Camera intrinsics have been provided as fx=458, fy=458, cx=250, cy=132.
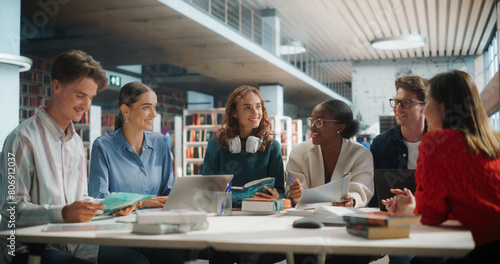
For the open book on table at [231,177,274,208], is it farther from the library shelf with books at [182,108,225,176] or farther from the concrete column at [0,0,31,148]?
the library shelf with books at [182,108,225,176]

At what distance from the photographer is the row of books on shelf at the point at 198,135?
9.03 meters

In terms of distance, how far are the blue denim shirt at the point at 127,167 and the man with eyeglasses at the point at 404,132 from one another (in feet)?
4.31

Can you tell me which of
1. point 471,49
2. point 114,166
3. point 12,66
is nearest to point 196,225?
point 114,166

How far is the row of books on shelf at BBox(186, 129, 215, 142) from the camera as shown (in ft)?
29.6

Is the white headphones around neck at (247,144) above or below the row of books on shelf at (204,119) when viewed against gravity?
below

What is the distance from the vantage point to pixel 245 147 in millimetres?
2986

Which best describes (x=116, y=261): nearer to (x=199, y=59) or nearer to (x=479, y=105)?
(x=479, y=105)

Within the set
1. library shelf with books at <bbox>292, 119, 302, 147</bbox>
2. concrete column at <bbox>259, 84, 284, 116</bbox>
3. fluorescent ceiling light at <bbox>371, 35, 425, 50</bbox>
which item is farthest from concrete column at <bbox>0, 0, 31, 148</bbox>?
concrete column at <bbox>259, 84, 284, 116</bbox>

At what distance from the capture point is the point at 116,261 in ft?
6.50

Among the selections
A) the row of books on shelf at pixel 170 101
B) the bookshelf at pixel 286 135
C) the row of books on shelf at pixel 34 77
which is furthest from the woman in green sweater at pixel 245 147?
the row of books on shelf at pixel 170 101

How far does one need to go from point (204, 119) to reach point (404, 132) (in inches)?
254

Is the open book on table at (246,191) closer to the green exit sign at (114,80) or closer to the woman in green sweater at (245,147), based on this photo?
the woman in green sweater at (245,147)

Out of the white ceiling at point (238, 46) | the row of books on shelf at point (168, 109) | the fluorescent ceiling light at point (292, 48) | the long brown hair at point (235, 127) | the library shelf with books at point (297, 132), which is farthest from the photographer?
the row of books on shelf at point (168, 109)

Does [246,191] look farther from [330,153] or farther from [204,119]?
[204,119]
